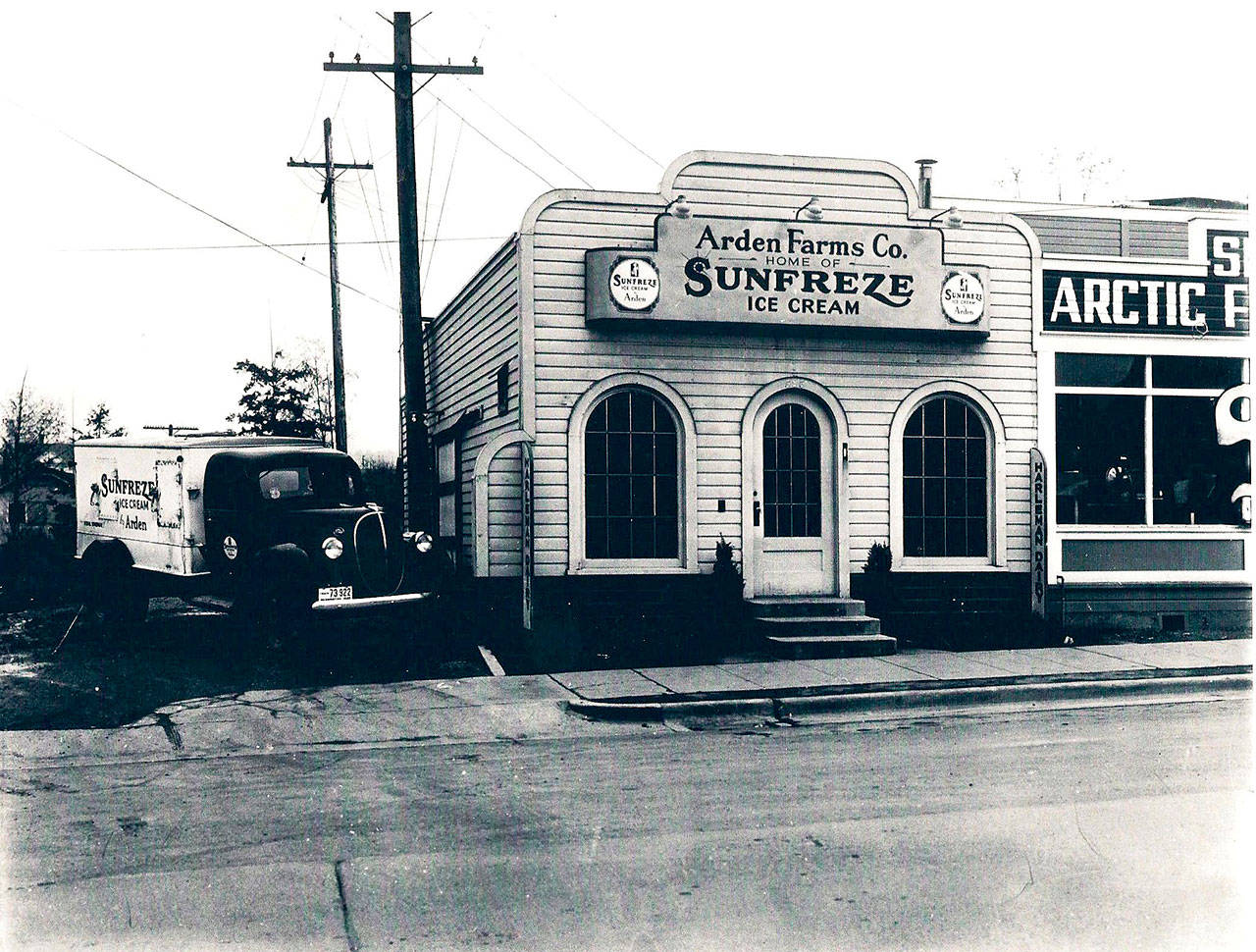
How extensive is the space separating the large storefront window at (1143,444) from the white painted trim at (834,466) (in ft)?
9.51

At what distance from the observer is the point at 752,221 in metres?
13.5

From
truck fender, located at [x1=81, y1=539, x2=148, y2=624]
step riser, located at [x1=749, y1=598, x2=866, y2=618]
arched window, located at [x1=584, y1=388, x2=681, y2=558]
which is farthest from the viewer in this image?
truck fender, located at [x1=81, y1=539, x2=148, y2=624]

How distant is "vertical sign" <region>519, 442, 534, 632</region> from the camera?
1299cm

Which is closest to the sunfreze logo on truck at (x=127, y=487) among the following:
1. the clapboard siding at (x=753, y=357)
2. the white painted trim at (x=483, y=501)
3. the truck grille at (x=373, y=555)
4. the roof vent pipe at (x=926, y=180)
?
the truck grille at (x=373, y=555)

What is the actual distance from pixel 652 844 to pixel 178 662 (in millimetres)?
7633

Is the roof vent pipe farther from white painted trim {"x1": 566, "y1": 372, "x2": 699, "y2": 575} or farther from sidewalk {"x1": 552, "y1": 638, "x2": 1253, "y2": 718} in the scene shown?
sidewalk {"x1": 552, "y1": 638, "x2": 1253, "y2": 718}

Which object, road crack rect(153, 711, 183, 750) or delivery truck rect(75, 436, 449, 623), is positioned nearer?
road crack rect(153, 711, 183, 750)

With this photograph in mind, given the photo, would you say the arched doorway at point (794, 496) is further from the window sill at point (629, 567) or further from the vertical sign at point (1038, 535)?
the vertical sign at point (1038, 535)

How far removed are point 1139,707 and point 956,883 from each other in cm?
577

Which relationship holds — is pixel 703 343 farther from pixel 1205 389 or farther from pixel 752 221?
pixel 1205 389

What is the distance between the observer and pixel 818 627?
13.1 metres

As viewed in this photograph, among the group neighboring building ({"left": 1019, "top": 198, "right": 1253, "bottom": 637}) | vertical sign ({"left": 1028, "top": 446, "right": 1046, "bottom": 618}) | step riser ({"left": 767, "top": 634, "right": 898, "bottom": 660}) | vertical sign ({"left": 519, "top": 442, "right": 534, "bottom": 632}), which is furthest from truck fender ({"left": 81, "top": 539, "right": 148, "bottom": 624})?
neighboring building ({"left": 1019, "top": 198, "right": 1253, "bottom": 637})

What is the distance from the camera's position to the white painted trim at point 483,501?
43.0 ft

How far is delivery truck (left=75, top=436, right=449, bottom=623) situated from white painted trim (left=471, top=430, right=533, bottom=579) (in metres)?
0.45
